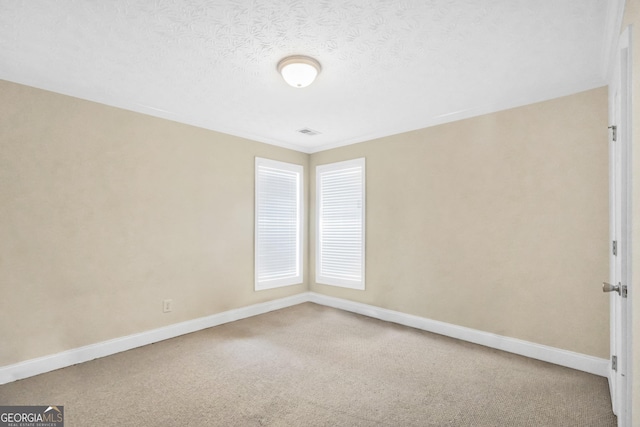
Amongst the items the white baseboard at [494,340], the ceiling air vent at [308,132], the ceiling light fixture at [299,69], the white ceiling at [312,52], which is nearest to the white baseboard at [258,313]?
the white baseboard at [494,340]

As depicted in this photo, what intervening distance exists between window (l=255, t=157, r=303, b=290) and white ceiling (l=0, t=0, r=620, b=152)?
144cm

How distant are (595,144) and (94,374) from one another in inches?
191

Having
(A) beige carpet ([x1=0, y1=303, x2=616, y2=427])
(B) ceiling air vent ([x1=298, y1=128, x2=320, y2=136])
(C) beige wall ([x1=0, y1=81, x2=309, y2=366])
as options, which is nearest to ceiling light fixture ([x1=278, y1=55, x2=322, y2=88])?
(B) ceiling air vent ([x1=298, y1=128, x2=320, y2=136])

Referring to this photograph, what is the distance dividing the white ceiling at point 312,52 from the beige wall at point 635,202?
616mm

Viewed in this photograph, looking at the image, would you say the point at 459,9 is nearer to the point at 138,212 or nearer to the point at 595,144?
the point at 595,144

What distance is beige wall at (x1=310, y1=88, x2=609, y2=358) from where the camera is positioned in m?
2.77

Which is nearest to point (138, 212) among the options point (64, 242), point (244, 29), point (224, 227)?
point (64, 242)

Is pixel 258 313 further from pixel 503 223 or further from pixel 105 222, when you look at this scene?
pixel 503 223

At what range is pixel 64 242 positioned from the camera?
289 centimetres

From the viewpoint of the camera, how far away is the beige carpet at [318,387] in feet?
6.97

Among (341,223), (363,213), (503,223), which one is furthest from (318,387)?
(341,223)

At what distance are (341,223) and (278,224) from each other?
993 mm

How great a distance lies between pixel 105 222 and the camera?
3.15 meters

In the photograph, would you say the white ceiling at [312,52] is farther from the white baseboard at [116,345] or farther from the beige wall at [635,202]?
the white baseboard at [116,345]
